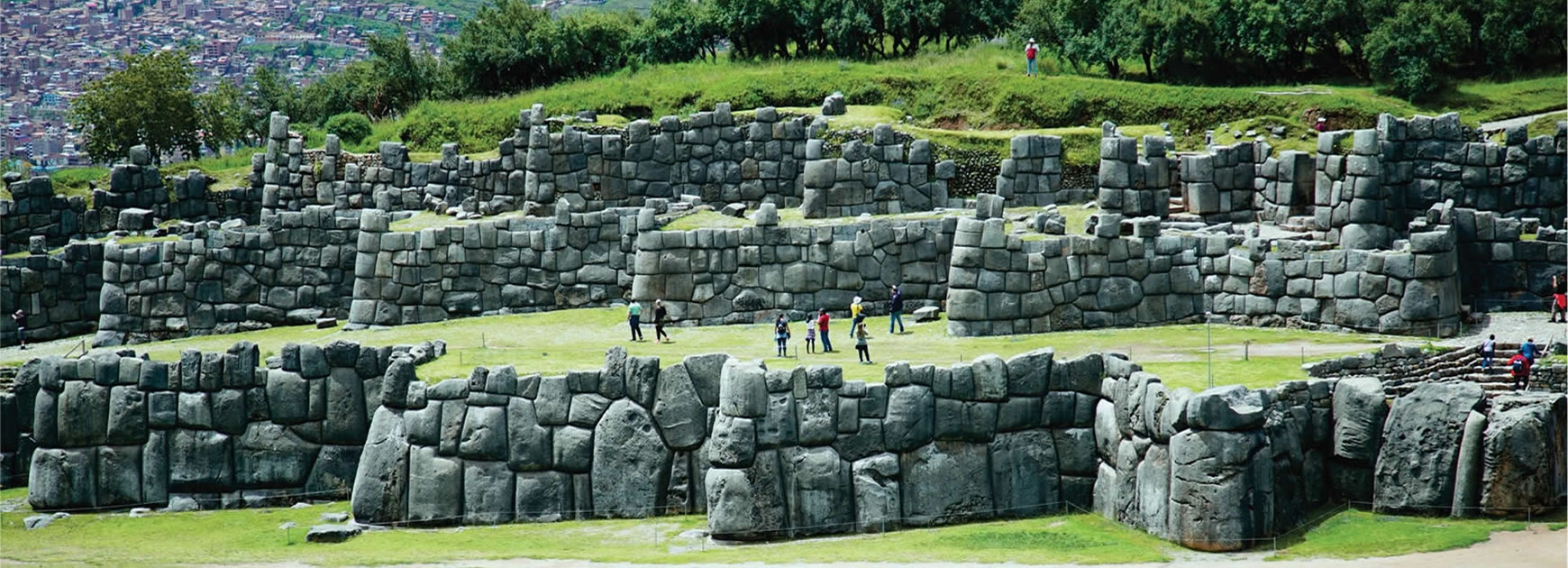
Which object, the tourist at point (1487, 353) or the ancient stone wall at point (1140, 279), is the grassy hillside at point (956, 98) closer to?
the ancient stone wall at point (1140, 279)

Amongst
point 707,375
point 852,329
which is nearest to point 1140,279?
point 852,329

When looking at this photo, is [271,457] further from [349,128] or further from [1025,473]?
[349,128]

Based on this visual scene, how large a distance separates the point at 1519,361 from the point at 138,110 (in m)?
35.7

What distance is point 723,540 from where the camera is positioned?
120 ft

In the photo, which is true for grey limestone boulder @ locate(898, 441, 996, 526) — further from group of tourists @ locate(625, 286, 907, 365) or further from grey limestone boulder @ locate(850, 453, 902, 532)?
group of tourists @ locate(625, 286, 907, 365)

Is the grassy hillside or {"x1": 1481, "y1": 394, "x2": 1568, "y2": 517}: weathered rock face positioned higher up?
the grassy hillside

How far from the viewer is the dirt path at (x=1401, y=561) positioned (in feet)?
110

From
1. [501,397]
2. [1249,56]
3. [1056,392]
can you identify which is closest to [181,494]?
[501,397]

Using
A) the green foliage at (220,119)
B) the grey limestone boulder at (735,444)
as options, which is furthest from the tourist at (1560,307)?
the green foliage at (220,119)

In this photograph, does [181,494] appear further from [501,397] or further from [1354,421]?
[1354,421]

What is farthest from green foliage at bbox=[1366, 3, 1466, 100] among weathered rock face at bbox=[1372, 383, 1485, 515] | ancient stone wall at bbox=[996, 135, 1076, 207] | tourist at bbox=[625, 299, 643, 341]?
weathered rock face at bbox=[1372, 383, 1485, 515]

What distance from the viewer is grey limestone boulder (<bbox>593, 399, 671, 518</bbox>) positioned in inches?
1506

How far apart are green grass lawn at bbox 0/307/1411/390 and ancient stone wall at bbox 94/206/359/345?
134 centimetres

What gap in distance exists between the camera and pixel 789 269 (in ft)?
153
